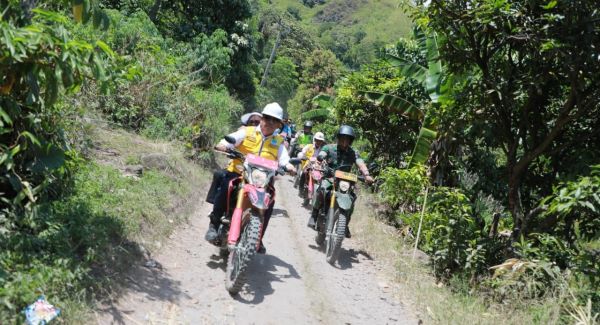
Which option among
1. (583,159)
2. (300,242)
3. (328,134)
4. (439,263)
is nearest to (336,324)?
(439,263)

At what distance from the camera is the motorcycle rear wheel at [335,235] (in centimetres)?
695

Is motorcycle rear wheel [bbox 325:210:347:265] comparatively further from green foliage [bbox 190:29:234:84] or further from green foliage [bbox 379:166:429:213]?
green foliage [bbox 190:29:234:84]

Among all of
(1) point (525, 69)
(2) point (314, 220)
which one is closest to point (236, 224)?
(2) point (314, 220)

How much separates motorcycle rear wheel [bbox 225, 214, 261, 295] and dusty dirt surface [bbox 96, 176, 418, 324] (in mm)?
165

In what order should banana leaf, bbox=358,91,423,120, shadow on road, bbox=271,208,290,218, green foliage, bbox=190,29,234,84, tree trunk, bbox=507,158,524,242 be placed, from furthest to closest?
green foliage, bbox=190,29,234,84 → banana leaf, bbox=358,91,423,120 → shadow on road, bbox=271,208,290,218 → tree trunk, bbox=507,158,524,242

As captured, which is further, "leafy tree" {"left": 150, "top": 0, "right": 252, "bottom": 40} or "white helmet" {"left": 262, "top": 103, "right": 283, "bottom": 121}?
"leafy tree" {"left": 150, "top": 0, "right": 252, "bottom": 40}

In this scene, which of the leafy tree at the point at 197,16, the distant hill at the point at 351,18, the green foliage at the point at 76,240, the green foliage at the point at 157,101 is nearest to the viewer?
the green foliage at the point at 76,240

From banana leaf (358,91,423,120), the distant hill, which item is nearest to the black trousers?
banana leaf (358,91,423,120)

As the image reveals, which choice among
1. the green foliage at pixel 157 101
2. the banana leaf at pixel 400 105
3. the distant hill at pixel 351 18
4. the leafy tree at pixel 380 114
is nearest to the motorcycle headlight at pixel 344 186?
the banana leaf at pixel 400 105

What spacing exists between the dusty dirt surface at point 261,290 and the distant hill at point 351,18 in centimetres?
11394

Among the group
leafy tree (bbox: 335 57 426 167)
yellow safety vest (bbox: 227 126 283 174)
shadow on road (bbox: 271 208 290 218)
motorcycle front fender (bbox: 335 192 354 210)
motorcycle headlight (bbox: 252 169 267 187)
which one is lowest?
shadow on road (bbox: 271 208 290 218)

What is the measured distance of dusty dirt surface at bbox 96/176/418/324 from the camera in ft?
14.3

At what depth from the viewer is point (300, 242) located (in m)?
8.13

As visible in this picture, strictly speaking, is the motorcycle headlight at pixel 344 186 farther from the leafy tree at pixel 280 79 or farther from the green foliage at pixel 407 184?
the leafy tree at pixel 280 79
